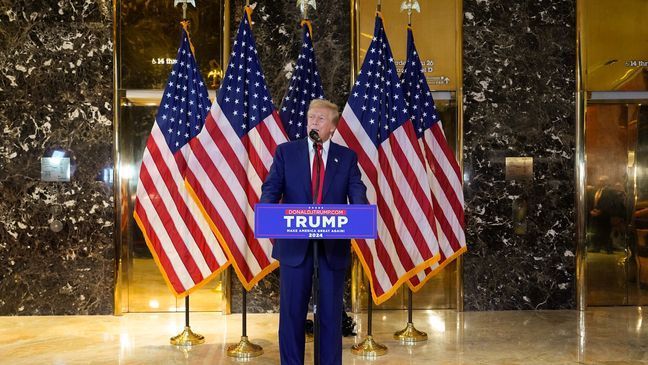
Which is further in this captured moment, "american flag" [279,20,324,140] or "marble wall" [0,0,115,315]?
"marble wall" [0,0,115,315]

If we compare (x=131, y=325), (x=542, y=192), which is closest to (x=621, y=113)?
(x=542, y=192)

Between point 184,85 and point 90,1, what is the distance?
1.91 meters

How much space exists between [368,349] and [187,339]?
155 cm

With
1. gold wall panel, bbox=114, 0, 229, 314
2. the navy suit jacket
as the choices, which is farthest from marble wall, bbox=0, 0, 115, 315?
the navy suit jacket

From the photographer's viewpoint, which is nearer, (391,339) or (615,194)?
(391,339)

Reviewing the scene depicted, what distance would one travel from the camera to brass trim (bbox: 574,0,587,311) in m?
6.93

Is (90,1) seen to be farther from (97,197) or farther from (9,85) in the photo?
(97,197)

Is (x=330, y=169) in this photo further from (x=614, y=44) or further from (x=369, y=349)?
(x=614, y=44)

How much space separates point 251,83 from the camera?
5.25 meters

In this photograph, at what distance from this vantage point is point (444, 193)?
573 centimetres

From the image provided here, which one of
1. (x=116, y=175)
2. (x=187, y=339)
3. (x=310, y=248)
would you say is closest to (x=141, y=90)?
(x=116, y=175)

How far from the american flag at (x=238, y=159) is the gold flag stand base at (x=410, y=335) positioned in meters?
1.33

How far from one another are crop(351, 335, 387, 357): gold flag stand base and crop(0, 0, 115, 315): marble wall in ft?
9.40

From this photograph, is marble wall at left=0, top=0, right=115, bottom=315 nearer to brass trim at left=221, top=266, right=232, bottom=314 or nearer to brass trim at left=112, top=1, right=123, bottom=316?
brass trim at left=112, top=1, right=123, bottom=316
